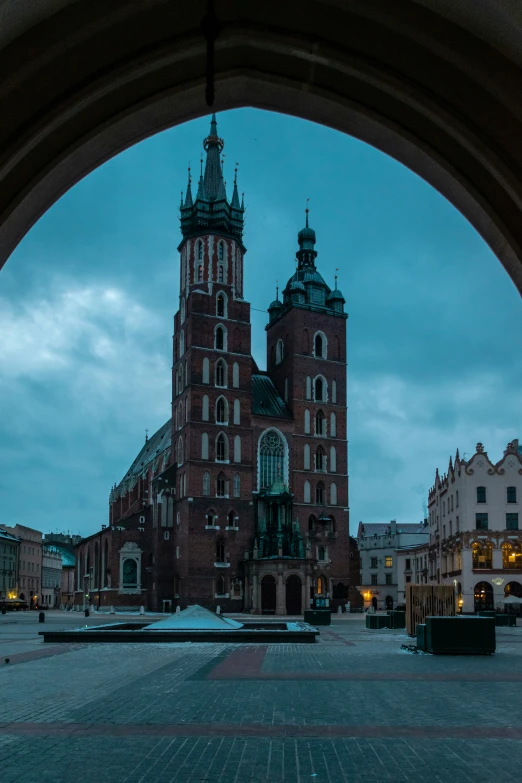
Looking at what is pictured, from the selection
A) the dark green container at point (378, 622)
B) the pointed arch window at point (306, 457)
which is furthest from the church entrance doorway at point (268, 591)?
the dark green container at point (378, 622)

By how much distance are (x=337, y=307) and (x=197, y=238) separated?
1532cm

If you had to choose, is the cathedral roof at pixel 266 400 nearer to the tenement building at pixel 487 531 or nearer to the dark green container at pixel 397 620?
the tenement building at pixel 487 531

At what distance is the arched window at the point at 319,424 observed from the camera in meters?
78.0

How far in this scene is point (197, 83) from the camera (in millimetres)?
5523

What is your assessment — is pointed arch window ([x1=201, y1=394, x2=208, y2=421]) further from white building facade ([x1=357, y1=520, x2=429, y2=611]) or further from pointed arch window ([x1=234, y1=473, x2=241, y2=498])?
white building facade ([x1=357, y1=520, x2=429, y2=611])

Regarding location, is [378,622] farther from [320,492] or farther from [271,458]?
[320,492]

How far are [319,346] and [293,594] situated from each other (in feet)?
78.3

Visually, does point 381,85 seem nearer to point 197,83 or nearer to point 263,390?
point 197,83

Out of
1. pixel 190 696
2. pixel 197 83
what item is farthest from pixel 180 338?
pixel 197 83

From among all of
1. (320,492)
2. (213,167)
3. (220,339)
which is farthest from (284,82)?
(213,167)

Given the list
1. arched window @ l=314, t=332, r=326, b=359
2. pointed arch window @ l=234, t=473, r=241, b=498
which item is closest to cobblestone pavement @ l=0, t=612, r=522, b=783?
pointed arch window @ l=234, t=473, r=241, b=498

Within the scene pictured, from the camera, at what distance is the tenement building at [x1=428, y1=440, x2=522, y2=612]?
2424 inches

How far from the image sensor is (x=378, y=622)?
128 feet

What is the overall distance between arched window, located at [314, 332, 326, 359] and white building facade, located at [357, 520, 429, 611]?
29.6m
